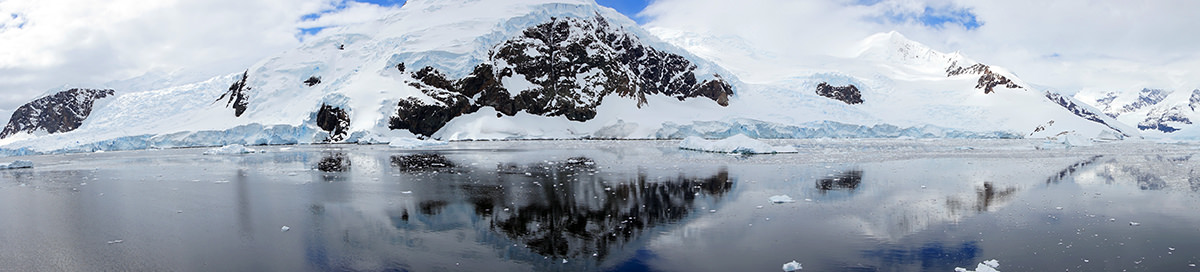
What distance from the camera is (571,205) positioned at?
39.2 feet

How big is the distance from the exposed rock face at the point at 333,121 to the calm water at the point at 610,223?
118 feet

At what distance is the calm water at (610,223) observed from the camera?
7.46 metres

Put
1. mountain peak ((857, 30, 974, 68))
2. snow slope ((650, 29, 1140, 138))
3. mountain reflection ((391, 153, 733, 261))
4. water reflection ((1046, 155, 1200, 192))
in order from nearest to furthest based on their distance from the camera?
1. mountain reflection ((391, 153, 733, 261))
2. water reflection ((1046, 155, 1200, 192))
3. snow slope ((650, 29, 1140, 138))
4. mountain peak ((857, 30, 974, 68))

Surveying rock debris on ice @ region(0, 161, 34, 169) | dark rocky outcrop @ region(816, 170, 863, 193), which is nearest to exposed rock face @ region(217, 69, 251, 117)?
rock debris on ice @ region(0, 161, 34, 169)

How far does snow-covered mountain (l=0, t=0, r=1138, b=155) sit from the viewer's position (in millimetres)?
55469

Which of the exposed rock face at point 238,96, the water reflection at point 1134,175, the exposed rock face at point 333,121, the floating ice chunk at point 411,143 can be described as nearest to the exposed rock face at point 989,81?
the water reflection at point 1134,175

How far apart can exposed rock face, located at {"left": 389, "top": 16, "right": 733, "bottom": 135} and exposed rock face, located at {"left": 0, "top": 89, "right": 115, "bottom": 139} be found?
Result: 50.4 meters

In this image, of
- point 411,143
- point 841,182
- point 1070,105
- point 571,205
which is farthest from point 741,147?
point 1070,105

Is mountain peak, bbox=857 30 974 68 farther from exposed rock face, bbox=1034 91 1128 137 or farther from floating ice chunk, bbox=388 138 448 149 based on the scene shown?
floating ice chunk, bbox=388 138 448 149

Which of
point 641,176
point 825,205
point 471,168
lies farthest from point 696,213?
point 471,168

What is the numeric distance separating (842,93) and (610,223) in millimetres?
75941

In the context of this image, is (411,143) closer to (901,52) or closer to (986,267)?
(986,267)

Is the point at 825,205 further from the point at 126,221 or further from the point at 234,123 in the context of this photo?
the point at 234,123

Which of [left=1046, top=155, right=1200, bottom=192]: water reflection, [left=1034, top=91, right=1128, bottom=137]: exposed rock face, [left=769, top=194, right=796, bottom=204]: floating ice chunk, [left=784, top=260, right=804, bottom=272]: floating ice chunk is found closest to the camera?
[left=784, top=260, right=804, bottom=272]: floating ice chunk
